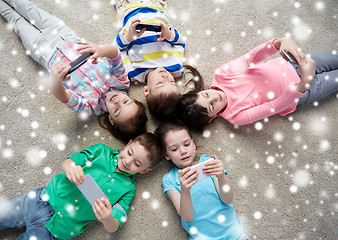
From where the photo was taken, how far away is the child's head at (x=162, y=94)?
42.6 inches

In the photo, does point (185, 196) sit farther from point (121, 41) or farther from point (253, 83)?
point (121, 41)

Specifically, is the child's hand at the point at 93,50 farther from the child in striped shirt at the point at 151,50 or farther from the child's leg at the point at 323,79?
the child's leg at the point at 323,79

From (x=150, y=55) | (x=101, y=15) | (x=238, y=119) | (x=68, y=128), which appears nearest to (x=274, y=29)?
(x=238, y=119)

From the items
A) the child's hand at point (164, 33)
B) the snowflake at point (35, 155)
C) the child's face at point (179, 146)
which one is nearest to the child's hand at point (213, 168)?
the child's face at point (179, 146)

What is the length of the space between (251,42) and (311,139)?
0.56 metres

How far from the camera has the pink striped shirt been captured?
1105 millimetres

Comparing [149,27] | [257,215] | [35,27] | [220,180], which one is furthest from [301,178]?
[35,27]

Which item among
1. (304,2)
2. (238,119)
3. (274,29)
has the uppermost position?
(304,2)

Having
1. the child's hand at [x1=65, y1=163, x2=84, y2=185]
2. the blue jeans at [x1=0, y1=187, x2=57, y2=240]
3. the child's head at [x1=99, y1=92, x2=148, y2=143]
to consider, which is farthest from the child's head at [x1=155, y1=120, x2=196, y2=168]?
the blue jeans at [x1=0, y1=187, x2=57, y2=240]

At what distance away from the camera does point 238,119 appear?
1144 mm

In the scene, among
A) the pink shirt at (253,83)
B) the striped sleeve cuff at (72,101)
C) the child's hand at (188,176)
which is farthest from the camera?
the pink shirt at (253,83)

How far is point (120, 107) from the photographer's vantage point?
106 centimetres

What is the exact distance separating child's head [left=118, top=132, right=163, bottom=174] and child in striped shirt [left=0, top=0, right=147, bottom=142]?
0.27 ft

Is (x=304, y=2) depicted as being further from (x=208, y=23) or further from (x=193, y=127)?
(x=193, y=127)
